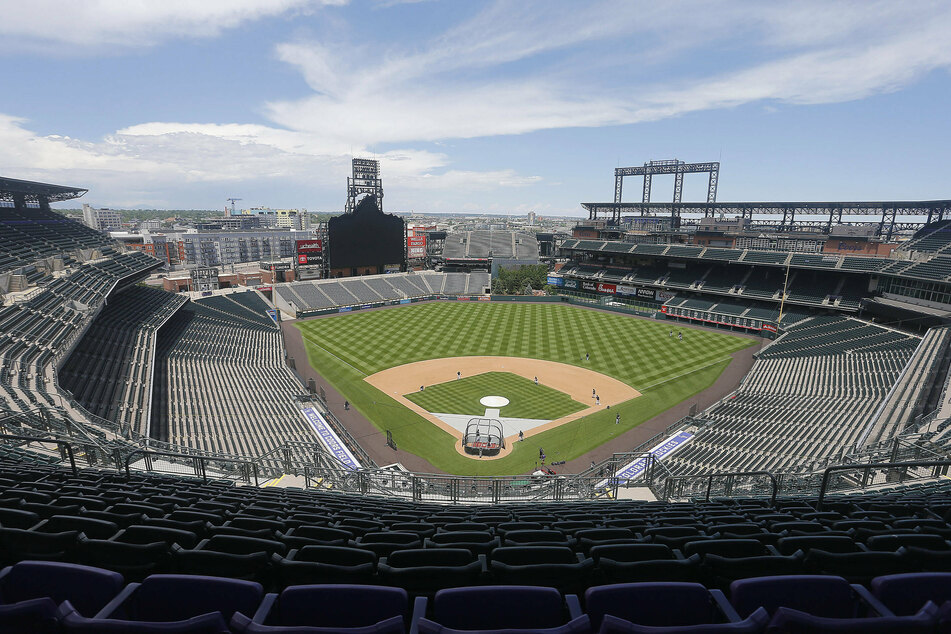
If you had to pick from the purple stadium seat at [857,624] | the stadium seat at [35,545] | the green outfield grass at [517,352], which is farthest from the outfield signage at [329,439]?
the purple stadium seat at [857,624]

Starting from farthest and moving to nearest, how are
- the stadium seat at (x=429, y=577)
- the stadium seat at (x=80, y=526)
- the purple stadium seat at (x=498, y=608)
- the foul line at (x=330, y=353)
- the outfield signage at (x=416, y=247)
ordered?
the outfield signage at (x=416, y=247) → the foul line at (x=330, y=353) → the stadium seat at (x=80, y=526) → the stadium seat at (x=429, y=577) → the purple stadium seat at (x=498, y=608)

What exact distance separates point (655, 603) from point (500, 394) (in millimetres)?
33745

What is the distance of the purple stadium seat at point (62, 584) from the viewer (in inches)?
127

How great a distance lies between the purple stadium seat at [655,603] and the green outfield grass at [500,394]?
98.1ft

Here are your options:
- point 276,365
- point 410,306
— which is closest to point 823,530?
point 276,365

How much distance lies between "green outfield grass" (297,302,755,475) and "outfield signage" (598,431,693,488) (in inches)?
146

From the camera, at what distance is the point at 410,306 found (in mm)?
69312

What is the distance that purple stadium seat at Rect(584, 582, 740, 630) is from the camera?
315 cm

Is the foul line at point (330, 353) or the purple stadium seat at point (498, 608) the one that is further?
the foul line at point (330, 353)

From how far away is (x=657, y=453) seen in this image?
25562mm

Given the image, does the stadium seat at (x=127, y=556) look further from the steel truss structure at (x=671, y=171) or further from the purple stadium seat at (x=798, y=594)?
the steel truss structure at (x=671, y=171)

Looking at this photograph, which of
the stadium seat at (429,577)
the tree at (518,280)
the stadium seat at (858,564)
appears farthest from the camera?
the tree at (518,280)

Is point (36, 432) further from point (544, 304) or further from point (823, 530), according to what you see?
point (544, 304)

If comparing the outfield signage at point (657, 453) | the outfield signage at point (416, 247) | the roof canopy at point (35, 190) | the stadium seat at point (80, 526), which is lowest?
the outfield signage at point (657, 453)
